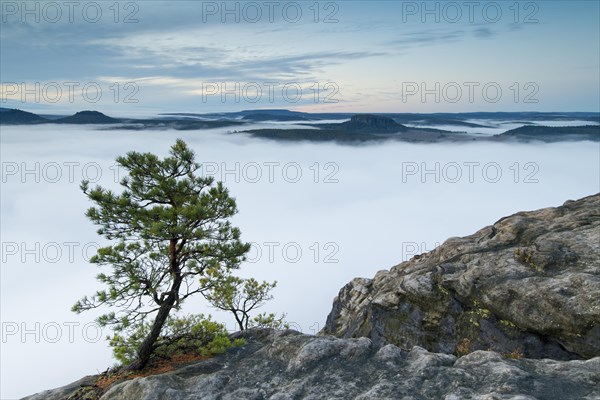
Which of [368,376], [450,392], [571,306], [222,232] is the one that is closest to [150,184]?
[222,232]

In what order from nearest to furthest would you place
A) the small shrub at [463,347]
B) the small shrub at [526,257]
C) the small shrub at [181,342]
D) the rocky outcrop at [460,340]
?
the rocky outcrop at [460,340]
the small shrub at [181,342]
the small shrub at [463,347]
the small shrub at [526,257]

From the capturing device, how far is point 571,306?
79.3 feet

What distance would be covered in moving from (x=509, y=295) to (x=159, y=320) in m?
22.8

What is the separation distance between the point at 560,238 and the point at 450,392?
65.5 ft

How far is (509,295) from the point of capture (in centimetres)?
2741

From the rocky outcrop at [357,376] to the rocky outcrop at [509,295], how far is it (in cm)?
681

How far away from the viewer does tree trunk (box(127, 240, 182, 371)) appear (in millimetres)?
23812

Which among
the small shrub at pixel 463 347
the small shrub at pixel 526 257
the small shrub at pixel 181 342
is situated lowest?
the small shrub at pixel 463 347

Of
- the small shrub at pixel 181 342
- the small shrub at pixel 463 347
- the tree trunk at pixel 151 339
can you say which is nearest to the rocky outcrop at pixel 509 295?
the small shrub at pixel 463 347

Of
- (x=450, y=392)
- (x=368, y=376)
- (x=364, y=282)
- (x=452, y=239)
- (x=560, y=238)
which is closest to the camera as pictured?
(x=450, y=392)

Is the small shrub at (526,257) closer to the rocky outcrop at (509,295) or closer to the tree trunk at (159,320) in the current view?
the rocky outcrop at (509,295)

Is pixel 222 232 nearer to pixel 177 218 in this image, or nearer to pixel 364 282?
pixel 177 218

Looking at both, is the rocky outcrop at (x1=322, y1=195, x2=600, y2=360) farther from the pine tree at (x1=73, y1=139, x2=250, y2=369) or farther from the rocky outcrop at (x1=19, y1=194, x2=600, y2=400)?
the pine tree at (x1=73, y1=139, x2=250, y2=369)

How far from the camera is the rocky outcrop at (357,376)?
16.8 metres
